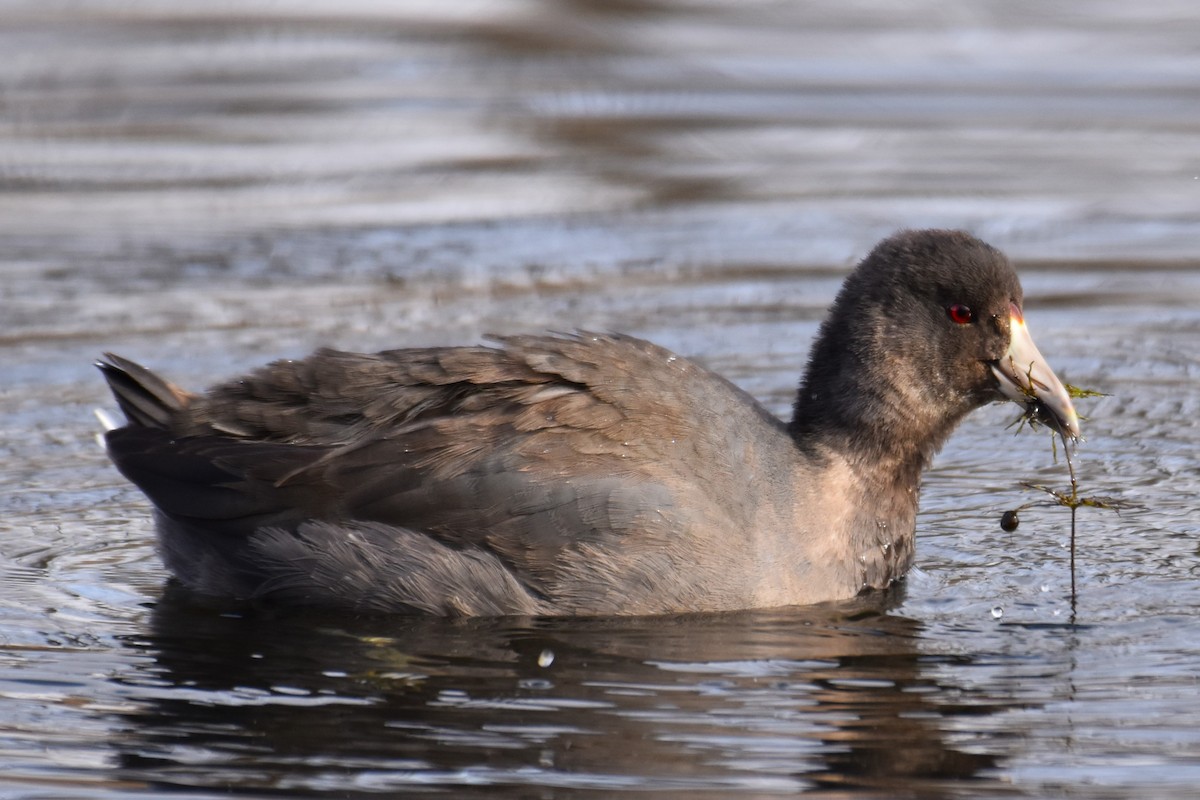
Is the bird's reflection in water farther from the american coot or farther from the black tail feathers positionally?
the black tail feathers

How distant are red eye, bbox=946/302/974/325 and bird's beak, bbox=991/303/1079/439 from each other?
0.14 meters

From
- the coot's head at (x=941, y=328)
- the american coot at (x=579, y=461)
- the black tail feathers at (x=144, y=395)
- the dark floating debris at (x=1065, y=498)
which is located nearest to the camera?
the american coot at (x=579, y=461)

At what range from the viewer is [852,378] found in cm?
667

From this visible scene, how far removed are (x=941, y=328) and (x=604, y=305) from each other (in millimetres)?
3560

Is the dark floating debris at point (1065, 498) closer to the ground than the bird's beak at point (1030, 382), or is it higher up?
closer to the ground

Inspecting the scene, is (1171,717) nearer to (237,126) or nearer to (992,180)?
(992,180)

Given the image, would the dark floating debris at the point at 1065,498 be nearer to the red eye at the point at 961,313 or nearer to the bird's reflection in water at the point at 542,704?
the red eye at the point at 961,313

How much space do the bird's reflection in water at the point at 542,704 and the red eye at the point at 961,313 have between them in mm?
998

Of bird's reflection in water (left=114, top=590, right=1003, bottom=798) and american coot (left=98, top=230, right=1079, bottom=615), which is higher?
american coot (left=98, top=230, right=1079, bottom=615)

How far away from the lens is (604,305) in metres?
9.99

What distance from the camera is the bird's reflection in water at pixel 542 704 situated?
4973 millimetres

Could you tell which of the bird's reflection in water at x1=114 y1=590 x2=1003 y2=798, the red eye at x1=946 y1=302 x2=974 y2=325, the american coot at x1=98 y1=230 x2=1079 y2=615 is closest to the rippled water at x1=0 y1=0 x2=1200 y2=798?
the bird's reflection in water at x1=114 y1=590 x2=1003 y2=798

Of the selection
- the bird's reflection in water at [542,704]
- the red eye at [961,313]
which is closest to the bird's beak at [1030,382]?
the red eye at [961,313]

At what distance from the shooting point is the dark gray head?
6574 millimetres
